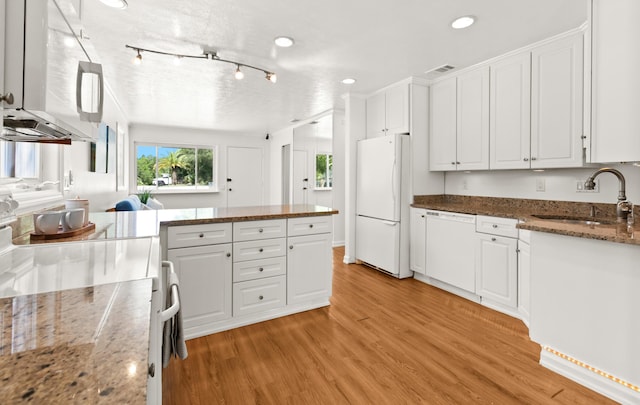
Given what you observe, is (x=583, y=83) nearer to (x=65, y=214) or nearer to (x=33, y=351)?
(x=33, y=351)

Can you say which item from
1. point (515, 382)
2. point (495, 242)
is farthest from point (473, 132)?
point (515, 382)

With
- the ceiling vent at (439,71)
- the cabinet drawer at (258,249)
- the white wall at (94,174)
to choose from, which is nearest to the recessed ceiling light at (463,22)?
the ceiling vent at (439,71)

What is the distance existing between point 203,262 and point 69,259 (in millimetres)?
1111

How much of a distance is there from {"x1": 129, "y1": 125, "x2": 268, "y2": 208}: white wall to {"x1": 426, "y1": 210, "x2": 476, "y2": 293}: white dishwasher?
511 centimetres

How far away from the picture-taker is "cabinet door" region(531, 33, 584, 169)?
2.41 metres

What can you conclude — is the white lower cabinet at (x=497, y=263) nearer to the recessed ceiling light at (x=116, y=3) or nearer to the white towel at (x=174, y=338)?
the white towel at (x=174, y=338)

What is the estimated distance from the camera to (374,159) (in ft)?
12.5

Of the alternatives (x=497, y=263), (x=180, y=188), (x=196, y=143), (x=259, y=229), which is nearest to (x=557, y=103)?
(x=497, y=263)

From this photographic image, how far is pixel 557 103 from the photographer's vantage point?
253 cm

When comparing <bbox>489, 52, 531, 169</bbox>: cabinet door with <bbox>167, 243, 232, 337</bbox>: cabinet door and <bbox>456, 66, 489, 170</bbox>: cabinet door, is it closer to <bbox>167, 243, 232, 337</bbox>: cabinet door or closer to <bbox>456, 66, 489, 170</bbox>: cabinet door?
<bbox>456, 66, 489, 170</bbox>: cabinet door

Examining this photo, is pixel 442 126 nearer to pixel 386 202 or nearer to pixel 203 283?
pixel 386 202

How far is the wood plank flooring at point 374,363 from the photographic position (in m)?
1.64

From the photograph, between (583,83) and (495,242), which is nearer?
(583,83)

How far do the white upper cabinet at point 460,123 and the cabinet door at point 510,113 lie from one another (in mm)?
69
